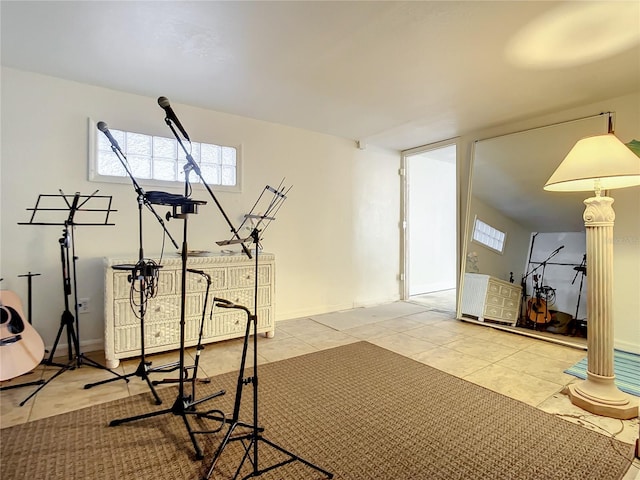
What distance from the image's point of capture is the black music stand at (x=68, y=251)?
2.38 m

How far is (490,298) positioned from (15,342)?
422 cm

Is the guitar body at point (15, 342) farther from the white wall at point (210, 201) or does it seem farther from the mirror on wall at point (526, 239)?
the mirror on wall at point (526, 239)

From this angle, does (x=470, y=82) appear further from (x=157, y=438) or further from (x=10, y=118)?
(x=10, y=118)

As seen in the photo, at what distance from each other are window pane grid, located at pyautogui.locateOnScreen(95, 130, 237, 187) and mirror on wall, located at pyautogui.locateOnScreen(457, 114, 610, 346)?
282cm

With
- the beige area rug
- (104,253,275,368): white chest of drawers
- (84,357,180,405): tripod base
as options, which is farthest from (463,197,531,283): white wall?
(84,357,180,405): tripod base

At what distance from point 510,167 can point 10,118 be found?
4.53 meters

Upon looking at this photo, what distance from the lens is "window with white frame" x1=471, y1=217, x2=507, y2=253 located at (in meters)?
3.64

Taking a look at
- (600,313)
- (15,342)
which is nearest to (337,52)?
(600,313)

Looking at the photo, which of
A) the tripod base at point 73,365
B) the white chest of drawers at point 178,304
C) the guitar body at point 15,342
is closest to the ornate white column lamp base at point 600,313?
the white chest of drawers at point 178,304

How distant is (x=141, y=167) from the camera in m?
3.00

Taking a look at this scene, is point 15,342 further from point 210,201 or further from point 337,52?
point 337,52

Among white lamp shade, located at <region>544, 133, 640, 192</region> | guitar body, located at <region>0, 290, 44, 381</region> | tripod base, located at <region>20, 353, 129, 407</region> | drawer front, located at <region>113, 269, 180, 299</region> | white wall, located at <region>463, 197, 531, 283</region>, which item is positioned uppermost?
white lamp shade, located at <region>544, 133, 640, 192</region>

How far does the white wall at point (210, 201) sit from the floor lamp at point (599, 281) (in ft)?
8.47

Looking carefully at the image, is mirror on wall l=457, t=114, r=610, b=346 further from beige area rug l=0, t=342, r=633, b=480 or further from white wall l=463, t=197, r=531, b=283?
beige area rug l=0, t=342, r=633, b=480
